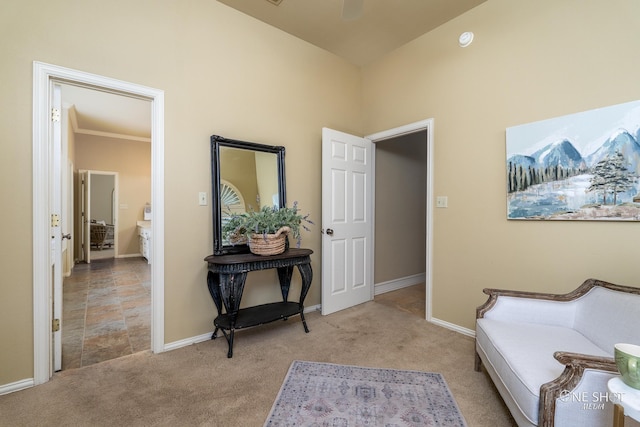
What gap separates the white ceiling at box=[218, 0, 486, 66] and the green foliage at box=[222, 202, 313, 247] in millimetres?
1850

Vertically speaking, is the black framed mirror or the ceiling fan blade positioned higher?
the ceiling fan blade

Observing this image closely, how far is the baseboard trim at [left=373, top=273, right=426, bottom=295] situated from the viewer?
13.1 feet

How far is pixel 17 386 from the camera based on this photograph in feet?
6.04

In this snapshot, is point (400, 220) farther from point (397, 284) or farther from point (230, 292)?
point (230, 292)

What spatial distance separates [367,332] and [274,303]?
93 cm

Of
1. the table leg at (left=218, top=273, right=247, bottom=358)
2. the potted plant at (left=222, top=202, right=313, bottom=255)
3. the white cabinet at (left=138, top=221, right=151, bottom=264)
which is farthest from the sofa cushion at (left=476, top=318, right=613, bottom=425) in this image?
the white cabinet at (left=138, top=221, right=151, bottom=264)

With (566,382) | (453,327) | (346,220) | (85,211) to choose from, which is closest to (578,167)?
(566,382)

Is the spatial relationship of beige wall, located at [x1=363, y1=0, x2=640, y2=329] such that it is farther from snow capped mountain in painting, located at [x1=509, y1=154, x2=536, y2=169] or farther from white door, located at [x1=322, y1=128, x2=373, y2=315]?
white door, located at [x1=322, y1=128, x2=373, y2=315]

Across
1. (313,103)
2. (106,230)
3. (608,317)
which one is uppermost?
(313,103)

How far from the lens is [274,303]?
9.32ft

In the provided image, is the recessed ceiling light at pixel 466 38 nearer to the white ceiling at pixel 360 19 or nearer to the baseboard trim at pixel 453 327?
the white ceiling at pixel 360 19

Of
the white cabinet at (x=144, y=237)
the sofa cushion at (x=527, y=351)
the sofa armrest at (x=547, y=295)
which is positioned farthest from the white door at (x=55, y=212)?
the white cabinet at (x=144, y=237)

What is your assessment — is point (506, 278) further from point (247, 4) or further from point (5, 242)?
point (5, 242)

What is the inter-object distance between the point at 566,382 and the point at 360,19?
3133 mm
